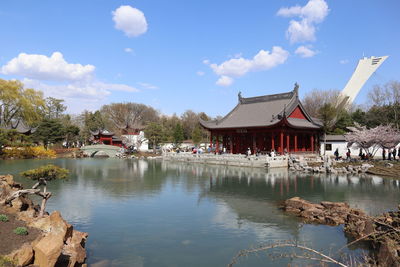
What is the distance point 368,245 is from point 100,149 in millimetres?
42985

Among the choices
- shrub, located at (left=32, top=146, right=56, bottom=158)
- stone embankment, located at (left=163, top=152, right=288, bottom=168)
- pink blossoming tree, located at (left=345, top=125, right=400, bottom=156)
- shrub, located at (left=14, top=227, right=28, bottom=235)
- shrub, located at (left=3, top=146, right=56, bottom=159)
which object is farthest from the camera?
shrub, located at (left=32, top=146, right=56, bottom=158)

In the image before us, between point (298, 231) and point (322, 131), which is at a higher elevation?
point (322, 131)

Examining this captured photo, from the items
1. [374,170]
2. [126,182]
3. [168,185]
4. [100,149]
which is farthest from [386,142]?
[100,149]

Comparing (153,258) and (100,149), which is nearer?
(153,258)

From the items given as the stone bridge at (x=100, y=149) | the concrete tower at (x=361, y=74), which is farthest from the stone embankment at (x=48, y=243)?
the concrete tower at (x=361, y=74)

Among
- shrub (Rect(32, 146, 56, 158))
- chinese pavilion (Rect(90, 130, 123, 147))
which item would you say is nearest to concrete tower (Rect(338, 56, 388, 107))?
chinese pavilion (Rect(90, 130, 123, 147))

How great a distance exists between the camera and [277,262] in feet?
26.7

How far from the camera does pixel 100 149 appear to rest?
1865 inches

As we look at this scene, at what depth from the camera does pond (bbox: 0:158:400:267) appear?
8.68 metres

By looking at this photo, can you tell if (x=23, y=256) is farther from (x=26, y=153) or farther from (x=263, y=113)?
(x=26, y=153)

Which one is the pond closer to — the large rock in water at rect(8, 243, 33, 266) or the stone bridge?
the large rock in water at rect(8, 243, 33, 266)

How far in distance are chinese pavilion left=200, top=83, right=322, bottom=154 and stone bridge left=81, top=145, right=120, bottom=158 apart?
1824 cm

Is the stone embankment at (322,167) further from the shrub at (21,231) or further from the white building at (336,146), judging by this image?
the shrub at (21,231)

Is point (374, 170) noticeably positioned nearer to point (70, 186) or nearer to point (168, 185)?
point (168, 185)
